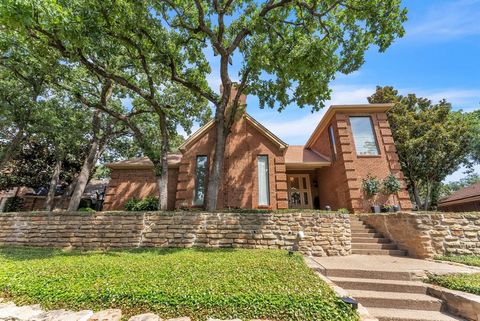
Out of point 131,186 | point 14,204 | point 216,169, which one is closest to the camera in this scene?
point 216,169

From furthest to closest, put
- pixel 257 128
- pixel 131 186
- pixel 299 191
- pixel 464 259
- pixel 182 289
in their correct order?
1. pixel 299 191
2. pixel 131 186
3. pixel 257 128
4. pixel 464 259
5. pixel 182 289

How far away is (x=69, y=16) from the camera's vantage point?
6.44 meters

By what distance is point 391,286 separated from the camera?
4.87 m

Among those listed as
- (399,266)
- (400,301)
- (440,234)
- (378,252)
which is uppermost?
(440,234)

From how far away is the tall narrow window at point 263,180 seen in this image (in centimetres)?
1154

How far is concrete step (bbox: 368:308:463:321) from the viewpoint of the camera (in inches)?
153

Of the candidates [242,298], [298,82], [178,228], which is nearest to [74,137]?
[178,228]

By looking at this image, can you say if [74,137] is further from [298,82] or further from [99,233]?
[298,82]

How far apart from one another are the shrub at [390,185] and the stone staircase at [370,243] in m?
3.09

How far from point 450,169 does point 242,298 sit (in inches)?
779

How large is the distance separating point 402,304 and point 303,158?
10.5 m

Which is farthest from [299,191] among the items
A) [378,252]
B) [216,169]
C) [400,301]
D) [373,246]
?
[400,301]

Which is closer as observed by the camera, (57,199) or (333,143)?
(333,143)

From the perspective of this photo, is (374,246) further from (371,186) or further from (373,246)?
(371,186)
